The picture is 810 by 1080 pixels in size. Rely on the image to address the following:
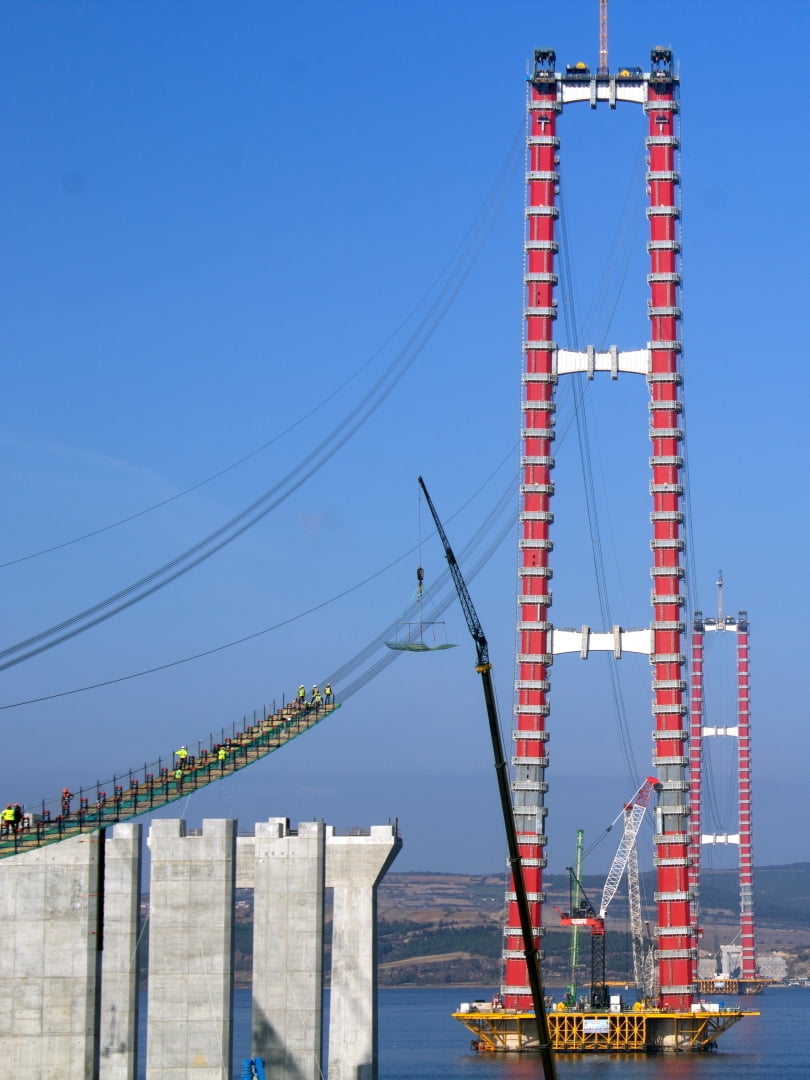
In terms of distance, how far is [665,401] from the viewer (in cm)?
9925

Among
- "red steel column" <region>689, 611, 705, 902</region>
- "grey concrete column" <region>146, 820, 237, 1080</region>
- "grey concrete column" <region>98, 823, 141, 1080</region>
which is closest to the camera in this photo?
"grey concrete column" <region>98, 823, 141, 1080</region>

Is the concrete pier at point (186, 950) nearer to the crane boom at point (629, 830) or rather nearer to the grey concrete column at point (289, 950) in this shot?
the grey concrete column at point (289, 950)

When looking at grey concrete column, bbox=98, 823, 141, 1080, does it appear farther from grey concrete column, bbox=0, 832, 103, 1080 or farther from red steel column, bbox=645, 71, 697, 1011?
red steel column, bbox=645, 71, 697, 1011

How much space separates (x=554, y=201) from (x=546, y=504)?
15.3 meters

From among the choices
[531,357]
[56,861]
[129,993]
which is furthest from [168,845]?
[531,357]

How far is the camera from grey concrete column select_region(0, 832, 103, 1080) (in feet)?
161

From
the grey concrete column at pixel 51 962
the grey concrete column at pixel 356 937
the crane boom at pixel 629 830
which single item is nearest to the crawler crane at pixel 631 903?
the crane boom at pixel 629 830

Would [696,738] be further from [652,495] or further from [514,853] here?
[514,853]

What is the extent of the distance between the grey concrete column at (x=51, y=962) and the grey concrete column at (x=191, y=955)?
7859 mm

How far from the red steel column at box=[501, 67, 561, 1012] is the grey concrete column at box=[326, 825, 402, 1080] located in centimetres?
2569

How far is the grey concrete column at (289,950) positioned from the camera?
60781 mm

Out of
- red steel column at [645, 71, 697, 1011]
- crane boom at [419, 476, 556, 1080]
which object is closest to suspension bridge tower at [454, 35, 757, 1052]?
red steel column at [645, 71, 697, 1011]

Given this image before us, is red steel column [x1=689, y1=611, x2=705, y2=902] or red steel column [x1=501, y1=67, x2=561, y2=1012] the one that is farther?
red steel column [x1=689, y1=611, x2=705, y2=902]

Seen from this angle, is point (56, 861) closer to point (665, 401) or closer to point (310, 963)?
point (310, 963)
